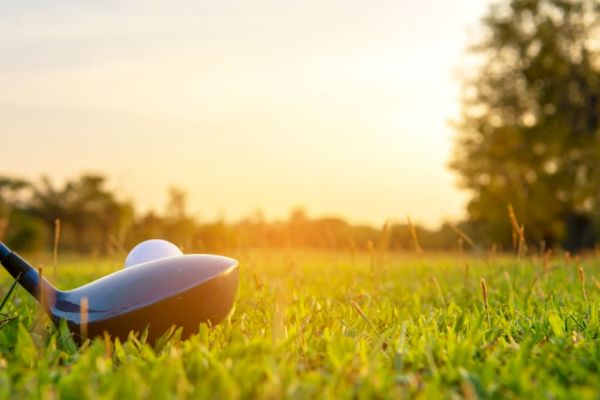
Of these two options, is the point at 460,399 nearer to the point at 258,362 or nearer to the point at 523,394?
the point at 523,394

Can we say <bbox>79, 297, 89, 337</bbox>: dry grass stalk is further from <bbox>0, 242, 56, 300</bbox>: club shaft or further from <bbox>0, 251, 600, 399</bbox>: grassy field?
<bbox>0, 242, 56, 300</bbox>: club shaft

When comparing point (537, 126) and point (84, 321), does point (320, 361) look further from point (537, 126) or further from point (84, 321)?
point (537, 126)

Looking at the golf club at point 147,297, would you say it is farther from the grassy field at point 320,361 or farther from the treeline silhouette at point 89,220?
the treeline silhouette at point 89,220

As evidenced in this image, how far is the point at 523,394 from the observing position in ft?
6.00

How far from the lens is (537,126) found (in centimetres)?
2206

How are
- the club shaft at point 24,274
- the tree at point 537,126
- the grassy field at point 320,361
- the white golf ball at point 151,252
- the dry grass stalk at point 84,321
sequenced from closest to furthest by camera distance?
the grassy field at point 320,361 → the dry grass stalk at point 84,321 → the club shaft at point 24,274 → the white golf ball at point 151,252 → the tree at point 537,126

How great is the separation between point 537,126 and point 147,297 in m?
21.9

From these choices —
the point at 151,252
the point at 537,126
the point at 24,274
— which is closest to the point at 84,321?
the point at 24,274

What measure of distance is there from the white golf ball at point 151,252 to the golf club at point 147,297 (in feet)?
1.81

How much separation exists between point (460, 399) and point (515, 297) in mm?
2602

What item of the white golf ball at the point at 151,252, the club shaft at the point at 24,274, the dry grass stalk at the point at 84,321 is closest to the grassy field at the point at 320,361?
the dry grass stalk at the point at 84,321

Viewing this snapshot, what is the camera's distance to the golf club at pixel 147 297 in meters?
2.47

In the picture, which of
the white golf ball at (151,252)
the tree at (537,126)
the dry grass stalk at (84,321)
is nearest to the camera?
the dry grass stalk at (84,321)

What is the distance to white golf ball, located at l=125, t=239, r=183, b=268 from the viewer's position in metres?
3.22
